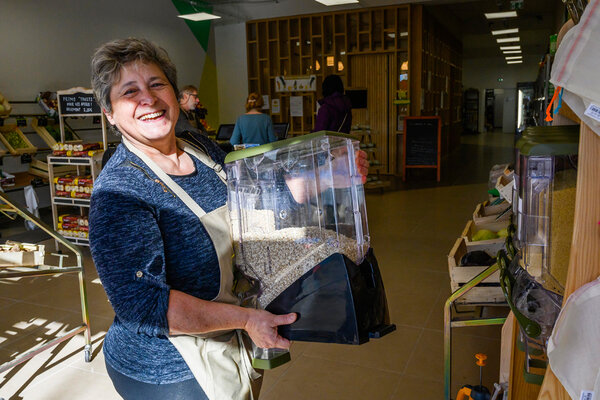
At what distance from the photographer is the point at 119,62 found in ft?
4.02

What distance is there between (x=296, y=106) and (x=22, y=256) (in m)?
8.17

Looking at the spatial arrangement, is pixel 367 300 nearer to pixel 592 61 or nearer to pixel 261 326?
pixel 261 326

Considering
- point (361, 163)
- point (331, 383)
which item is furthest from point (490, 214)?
point (361, 163)

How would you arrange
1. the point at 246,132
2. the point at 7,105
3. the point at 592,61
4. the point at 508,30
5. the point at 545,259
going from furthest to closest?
the point at 508,30
the point at 7,105
the point at 246,132
the point at 545,259
the point at 592,61

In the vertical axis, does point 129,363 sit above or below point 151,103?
below

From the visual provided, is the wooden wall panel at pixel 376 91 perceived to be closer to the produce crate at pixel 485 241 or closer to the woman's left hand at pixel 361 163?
the produce crate at pixel 485 241

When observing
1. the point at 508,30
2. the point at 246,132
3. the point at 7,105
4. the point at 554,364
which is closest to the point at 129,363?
the point at 554,364

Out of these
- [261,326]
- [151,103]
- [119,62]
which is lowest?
[261,326]

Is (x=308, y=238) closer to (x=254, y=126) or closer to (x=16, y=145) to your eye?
(x=254, y=126)

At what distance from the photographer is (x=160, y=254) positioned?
44.3 inches

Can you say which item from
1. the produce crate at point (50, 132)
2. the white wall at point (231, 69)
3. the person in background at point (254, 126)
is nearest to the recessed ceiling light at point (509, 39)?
the white wall at point (231, 69)

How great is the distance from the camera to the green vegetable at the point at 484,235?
2866mm

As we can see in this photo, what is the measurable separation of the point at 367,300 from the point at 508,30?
15925mm

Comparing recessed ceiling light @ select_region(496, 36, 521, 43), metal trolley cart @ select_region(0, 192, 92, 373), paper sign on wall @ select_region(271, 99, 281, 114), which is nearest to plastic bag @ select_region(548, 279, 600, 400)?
metal trolley cart @ select_region(0, 192, 92, 373)
